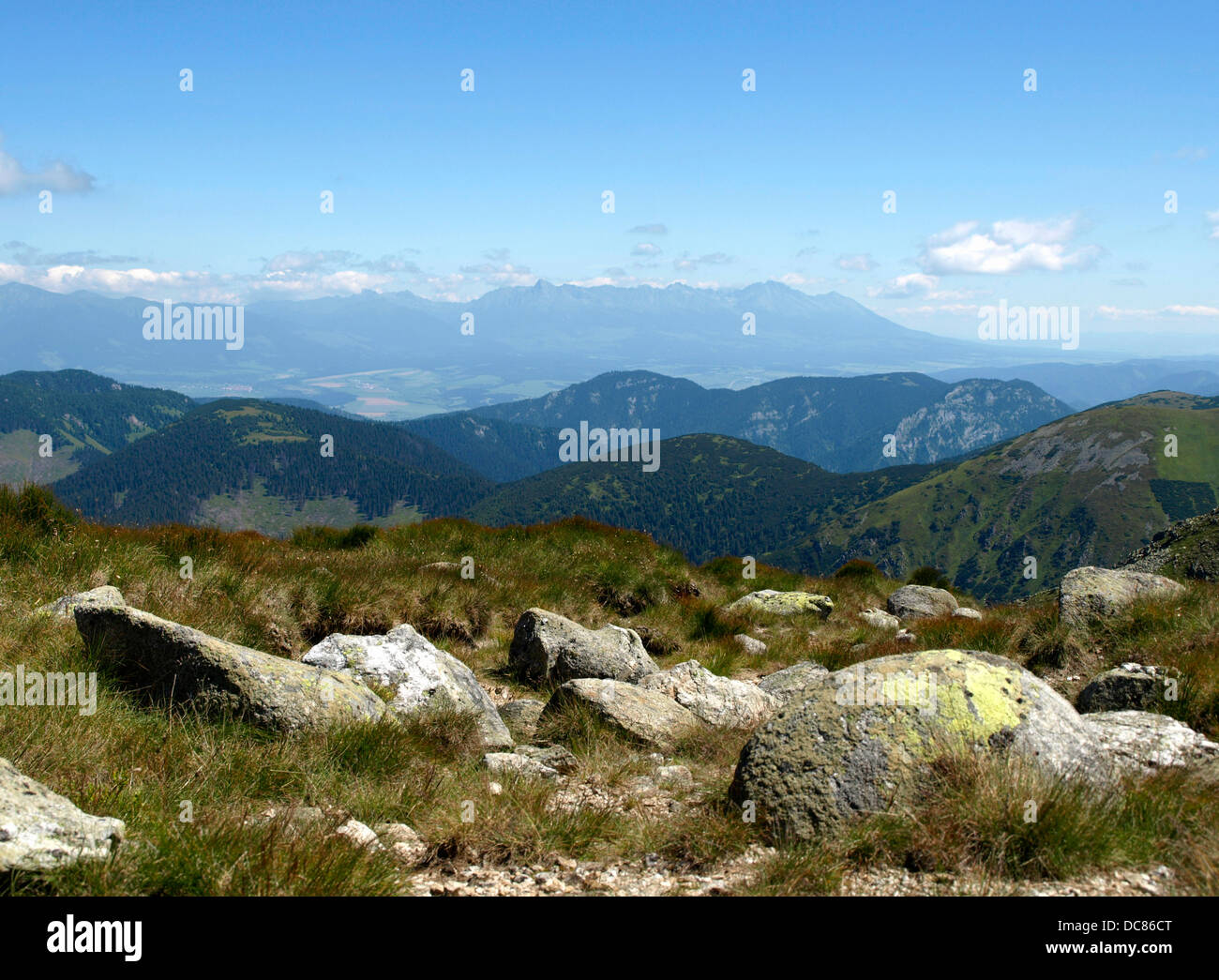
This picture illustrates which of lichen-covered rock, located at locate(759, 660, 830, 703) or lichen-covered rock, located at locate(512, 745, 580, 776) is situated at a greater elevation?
lichen-covered rock, located at locate(512, 745, 580, 776)

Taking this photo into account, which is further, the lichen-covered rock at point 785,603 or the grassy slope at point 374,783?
the lichen-covered rock at point 785,603

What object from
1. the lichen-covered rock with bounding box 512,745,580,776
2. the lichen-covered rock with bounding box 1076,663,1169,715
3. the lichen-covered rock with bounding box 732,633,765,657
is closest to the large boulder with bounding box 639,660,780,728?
the lichen-covered rock with bounding box 512,745,580,776

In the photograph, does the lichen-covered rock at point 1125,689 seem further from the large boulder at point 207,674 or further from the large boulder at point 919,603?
the large boulder at point 919,603

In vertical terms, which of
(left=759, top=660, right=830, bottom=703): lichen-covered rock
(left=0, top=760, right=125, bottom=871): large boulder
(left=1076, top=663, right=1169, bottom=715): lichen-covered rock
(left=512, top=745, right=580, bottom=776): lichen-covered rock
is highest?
(left=0, top=760, right=125, bottom=871): large boulder

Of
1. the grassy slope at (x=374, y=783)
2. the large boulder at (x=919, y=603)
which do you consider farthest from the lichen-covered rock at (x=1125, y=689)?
the large boulder at (x=919, y=603)

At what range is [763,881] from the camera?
3.86 meters

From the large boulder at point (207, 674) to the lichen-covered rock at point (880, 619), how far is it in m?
13.1

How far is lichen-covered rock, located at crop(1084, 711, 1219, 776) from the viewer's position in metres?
5.22

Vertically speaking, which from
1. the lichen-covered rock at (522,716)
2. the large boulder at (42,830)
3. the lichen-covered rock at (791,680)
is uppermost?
the large boulder at (42,830)

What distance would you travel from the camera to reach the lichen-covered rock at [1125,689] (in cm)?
680

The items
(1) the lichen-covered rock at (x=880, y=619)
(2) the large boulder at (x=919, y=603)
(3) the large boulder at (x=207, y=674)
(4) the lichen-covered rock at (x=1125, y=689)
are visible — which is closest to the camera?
(3) the large boulder at (x=207, y=674)

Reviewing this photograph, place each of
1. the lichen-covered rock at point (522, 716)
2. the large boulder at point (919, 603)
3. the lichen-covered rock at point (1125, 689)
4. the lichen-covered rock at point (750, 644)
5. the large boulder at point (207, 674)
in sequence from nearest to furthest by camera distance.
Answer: the large boulder at point (207, 674) → the lichen-covered rock at point (1125, 689) → the lichen-covered rock at point (522, 716) → the lichen-covered rock at point (750, 644) → the large boulder at point (919, 603)

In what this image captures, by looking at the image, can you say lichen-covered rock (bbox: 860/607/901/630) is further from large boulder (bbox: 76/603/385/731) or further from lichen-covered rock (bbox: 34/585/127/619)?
lichen-covered rock (bbox: 34/585/127/619)

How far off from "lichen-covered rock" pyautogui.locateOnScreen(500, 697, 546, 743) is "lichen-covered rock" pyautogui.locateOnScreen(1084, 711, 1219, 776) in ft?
17.3
